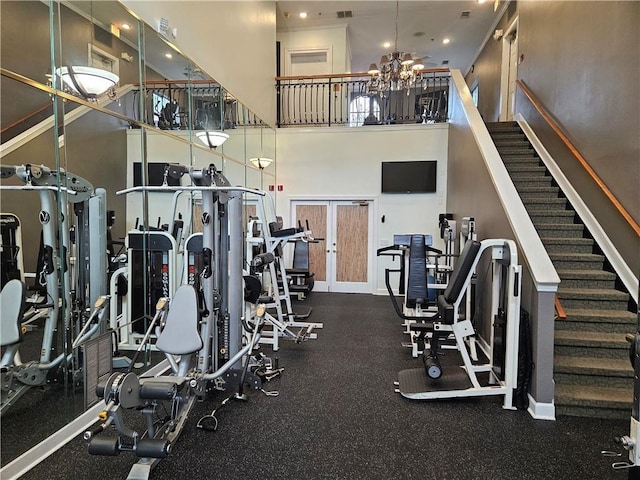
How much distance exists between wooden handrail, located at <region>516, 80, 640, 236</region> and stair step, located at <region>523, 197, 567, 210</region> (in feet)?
1.78

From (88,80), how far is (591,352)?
16.3ft

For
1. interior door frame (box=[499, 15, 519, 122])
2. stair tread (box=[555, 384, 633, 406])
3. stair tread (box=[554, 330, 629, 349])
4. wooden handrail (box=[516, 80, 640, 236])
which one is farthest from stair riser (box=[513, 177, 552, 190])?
interior door frame (box=[499, 15, 519, 122])

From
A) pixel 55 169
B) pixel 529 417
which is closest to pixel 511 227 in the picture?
pixel 529 417

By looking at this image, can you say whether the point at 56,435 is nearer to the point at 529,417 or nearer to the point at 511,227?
the point at 529,417

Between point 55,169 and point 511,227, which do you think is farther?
point 511,227

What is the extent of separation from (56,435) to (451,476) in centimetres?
263

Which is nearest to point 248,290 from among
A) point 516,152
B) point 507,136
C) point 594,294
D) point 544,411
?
point 544,411

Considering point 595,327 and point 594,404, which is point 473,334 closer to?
point 594,404

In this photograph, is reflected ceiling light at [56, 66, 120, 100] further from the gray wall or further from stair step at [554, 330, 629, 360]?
the gray wall

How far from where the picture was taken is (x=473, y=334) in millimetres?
3371

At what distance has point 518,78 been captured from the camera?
700 cm

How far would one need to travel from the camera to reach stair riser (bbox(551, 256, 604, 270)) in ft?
13.6

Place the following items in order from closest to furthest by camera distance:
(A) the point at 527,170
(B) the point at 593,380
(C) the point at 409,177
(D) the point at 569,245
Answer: (B) the point at 593,380 < (D) the point at 569,245 < (A) the point at 527,170 < (C) the point at 409,177

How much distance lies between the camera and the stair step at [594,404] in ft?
9.88
